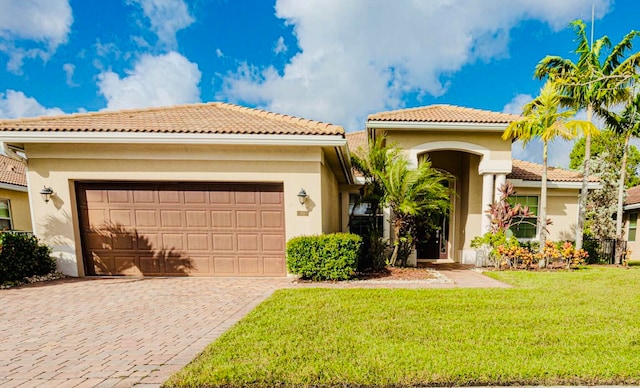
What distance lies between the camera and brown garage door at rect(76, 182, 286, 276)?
7.12 metres

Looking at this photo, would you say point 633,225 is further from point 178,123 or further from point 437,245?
point 178,123

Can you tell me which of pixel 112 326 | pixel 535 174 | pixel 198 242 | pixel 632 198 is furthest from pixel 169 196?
pixel 632 198

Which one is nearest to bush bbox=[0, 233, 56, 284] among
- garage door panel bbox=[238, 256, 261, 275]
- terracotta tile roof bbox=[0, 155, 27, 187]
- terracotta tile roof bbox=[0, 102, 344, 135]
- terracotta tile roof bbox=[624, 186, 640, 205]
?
terracotta tile roof bbox=[0, 102, 344, 135]

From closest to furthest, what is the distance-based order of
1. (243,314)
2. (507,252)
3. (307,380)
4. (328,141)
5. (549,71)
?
(307,380) < (243,314) < (328,141) < (507,252) < (549,71)

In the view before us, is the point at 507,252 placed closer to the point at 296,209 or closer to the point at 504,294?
the point at 504,294

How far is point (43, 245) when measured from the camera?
6898 millimetres

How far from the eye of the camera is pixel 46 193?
678cm

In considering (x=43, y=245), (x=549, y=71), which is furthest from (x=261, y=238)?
(x=549, y=71)

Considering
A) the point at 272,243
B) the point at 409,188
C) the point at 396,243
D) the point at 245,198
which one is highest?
the point at 409,188

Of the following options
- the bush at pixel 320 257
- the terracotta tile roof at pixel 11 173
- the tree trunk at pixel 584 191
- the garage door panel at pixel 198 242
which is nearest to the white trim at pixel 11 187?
the terracotta tile roof at pixel 11 173

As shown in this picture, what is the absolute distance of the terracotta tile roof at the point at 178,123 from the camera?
6.54 meters

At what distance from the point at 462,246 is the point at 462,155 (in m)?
3.72

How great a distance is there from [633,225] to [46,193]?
2651cm

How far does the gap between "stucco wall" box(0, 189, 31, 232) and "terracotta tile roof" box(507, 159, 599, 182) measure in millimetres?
21248
